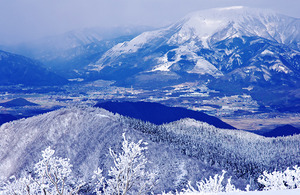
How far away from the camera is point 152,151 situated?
15725cm

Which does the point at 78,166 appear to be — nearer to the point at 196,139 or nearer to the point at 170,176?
the point at 170,176

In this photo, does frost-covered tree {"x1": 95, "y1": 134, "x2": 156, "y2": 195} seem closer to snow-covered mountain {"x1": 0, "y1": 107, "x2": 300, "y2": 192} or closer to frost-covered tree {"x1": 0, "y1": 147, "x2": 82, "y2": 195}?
frost-covered tree {"x1": 0, "y1": 147, "x2": 82, "y2": 195}

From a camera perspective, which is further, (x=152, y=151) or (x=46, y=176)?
(x=152, y=151)

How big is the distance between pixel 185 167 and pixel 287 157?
2627 inches

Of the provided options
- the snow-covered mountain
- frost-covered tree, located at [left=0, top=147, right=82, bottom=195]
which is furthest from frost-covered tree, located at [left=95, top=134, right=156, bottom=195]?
the snow-covered mountain

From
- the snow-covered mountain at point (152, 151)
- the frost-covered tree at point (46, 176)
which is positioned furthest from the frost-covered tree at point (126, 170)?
the snow-covered mountain at point (152, 151)

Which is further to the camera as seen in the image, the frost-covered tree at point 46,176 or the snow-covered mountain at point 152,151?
the snow-covered mountain at point 152,151

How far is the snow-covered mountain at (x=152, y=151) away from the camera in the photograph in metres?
146

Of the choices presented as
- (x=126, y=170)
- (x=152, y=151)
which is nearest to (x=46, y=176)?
(x=126, y=170)

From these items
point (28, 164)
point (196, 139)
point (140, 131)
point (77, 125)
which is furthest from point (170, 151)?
point (28, 164)

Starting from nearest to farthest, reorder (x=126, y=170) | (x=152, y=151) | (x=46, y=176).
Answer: (x=126, y=170) < (x=46, y=176) < (x=152, y=151)

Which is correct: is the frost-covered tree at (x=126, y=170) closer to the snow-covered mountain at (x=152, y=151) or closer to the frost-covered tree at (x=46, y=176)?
the frost-covered tree at (x=46, y=176)

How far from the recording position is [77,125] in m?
194

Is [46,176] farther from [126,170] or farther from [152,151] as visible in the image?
[152,151]
